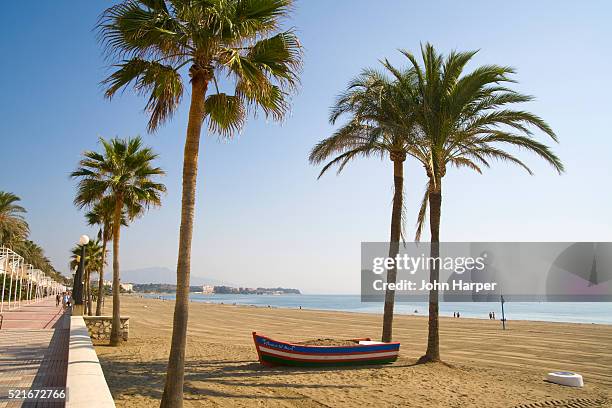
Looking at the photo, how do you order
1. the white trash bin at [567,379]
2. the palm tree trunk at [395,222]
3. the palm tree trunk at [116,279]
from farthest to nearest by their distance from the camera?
the palm tree trunk at [116,279], the palm tree trunk at [395,222], the white trash bin at [567,379]

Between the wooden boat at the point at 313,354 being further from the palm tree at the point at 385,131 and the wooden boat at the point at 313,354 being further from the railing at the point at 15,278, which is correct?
the railing at the point at 15,278

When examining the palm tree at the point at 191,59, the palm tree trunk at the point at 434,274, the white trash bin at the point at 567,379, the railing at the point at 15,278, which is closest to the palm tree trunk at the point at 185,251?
the palm tree at the point at 191,59

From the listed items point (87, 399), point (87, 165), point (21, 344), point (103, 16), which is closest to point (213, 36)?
point (103, 16)

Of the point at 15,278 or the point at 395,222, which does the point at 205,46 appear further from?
the point at 15,278

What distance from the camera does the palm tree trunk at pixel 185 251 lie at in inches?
284

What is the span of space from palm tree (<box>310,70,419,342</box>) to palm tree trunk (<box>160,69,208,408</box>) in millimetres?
7381

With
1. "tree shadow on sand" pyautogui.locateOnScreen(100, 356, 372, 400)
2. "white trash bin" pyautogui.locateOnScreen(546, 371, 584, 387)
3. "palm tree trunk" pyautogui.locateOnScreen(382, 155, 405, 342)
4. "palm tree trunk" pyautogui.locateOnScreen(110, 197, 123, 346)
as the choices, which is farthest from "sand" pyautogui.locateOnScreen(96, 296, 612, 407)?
"palm tree trunk" pyautogui.locateOnScreen(382, 155, 405, 342)

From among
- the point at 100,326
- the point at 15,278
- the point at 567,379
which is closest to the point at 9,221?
the point at 15,278

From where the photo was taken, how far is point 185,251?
760 centimetres

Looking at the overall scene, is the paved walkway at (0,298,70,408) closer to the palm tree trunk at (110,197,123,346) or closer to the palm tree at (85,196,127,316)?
the palm tree trunk at (110,197,123,346)

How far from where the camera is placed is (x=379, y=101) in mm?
14039

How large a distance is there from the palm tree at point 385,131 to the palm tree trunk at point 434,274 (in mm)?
1463

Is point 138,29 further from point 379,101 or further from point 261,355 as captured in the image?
point 261,355

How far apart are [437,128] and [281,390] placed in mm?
8776
